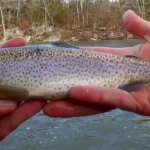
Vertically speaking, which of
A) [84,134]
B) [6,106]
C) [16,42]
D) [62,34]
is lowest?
[62,34]

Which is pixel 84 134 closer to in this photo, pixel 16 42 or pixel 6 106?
pixel 16 42

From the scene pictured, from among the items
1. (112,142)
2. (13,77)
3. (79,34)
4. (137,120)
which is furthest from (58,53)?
(79,34)

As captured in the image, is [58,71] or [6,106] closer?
[6,106]

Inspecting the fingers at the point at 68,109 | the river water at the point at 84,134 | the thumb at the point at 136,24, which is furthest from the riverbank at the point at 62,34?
the fingers at the point at 68,109

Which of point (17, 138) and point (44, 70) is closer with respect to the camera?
point (44, 70)

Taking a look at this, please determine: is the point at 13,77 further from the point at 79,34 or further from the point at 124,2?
the point at 124,2

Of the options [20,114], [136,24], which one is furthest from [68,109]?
[136,24]

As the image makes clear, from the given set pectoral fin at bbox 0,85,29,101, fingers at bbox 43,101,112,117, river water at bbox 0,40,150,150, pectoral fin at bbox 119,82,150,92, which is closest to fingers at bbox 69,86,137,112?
fingers at bbox 43,101,112,117
